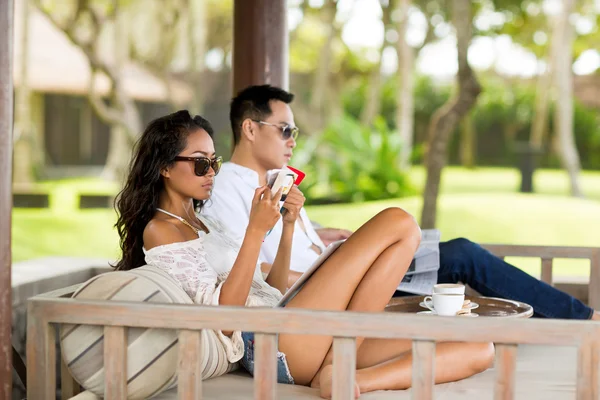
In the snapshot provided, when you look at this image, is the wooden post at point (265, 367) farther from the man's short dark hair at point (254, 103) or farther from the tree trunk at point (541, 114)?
the tree trunk at point (541, 114)

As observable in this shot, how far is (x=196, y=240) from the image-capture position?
9.84 ft

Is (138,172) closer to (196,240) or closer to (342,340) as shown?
(196,240)

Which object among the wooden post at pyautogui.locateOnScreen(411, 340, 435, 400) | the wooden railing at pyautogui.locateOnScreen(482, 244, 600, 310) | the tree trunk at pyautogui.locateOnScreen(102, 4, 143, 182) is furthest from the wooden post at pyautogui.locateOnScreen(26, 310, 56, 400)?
the tree trunk at pyautogui.locateOnScreen(102, 4, 143, 182)

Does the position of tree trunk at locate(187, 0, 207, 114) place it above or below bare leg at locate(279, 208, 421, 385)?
above

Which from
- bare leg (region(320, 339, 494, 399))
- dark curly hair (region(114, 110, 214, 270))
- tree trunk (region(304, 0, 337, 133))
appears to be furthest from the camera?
tree trunk (region(304, 0, 337, 133))

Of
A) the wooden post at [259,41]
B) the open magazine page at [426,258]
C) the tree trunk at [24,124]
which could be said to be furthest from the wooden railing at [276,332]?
the tree trunk at [24,124]

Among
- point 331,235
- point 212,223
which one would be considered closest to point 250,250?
point 212,223

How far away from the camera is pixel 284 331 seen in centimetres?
245

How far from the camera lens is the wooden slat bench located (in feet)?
7.73

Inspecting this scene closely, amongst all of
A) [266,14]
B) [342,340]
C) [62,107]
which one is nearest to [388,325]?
[342,340]

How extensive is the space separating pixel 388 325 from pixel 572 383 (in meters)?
1.07

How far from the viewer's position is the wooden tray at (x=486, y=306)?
317 centimetres

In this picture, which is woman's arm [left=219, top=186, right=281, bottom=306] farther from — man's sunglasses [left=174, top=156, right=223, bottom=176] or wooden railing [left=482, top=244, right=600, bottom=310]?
wooden railing [left=482, top=244, right=600, bottom=310]

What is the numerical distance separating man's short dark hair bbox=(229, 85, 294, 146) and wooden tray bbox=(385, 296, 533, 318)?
1206 mm
